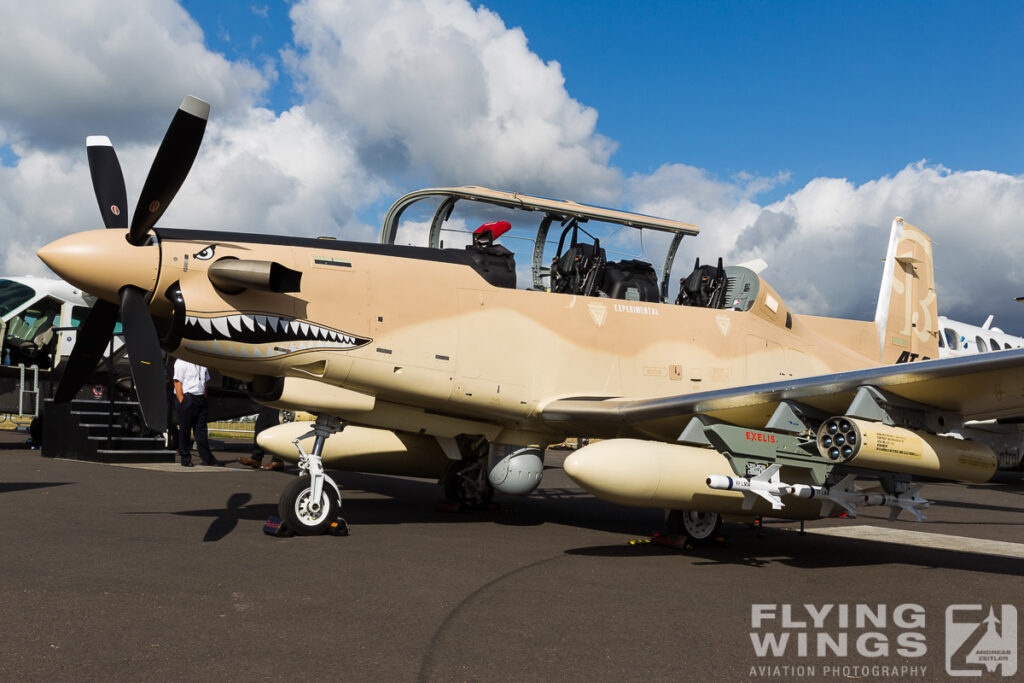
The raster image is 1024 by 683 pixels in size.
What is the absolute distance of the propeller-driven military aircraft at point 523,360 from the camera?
636 centimetres

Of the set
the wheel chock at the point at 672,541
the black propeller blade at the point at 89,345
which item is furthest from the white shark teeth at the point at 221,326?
the wheel chock at the point at 672,541

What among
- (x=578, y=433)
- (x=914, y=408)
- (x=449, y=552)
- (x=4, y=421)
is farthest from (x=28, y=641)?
(x=4, y=421)

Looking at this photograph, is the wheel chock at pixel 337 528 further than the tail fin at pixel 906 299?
No

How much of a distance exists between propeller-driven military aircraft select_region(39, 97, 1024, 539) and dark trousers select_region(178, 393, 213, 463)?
4.49 m

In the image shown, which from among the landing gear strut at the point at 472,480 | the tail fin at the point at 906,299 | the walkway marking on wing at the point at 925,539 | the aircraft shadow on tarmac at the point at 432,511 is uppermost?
the tail fin at the point at 906,299

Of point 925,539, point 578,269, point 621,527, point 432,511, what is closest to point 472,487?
point 432,511

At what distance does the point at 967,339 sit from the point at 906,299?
14.2 metres

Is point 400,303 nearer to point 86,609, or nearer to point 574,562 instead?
point 574,562

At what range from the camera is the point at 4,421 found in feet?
86.4

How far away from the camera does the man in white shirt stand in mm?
12812

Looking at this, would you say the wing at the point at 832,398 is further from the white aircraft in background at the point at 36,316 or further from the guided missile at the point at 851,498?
the white aircraft in background at the point at 36,316

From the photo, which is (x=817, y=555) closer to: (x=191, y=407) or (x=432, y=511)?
(x=432, y=511)

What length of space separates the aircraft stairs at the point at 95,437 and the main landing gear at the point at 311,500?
7504 mm

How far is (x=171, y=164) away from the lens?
6344 mm
